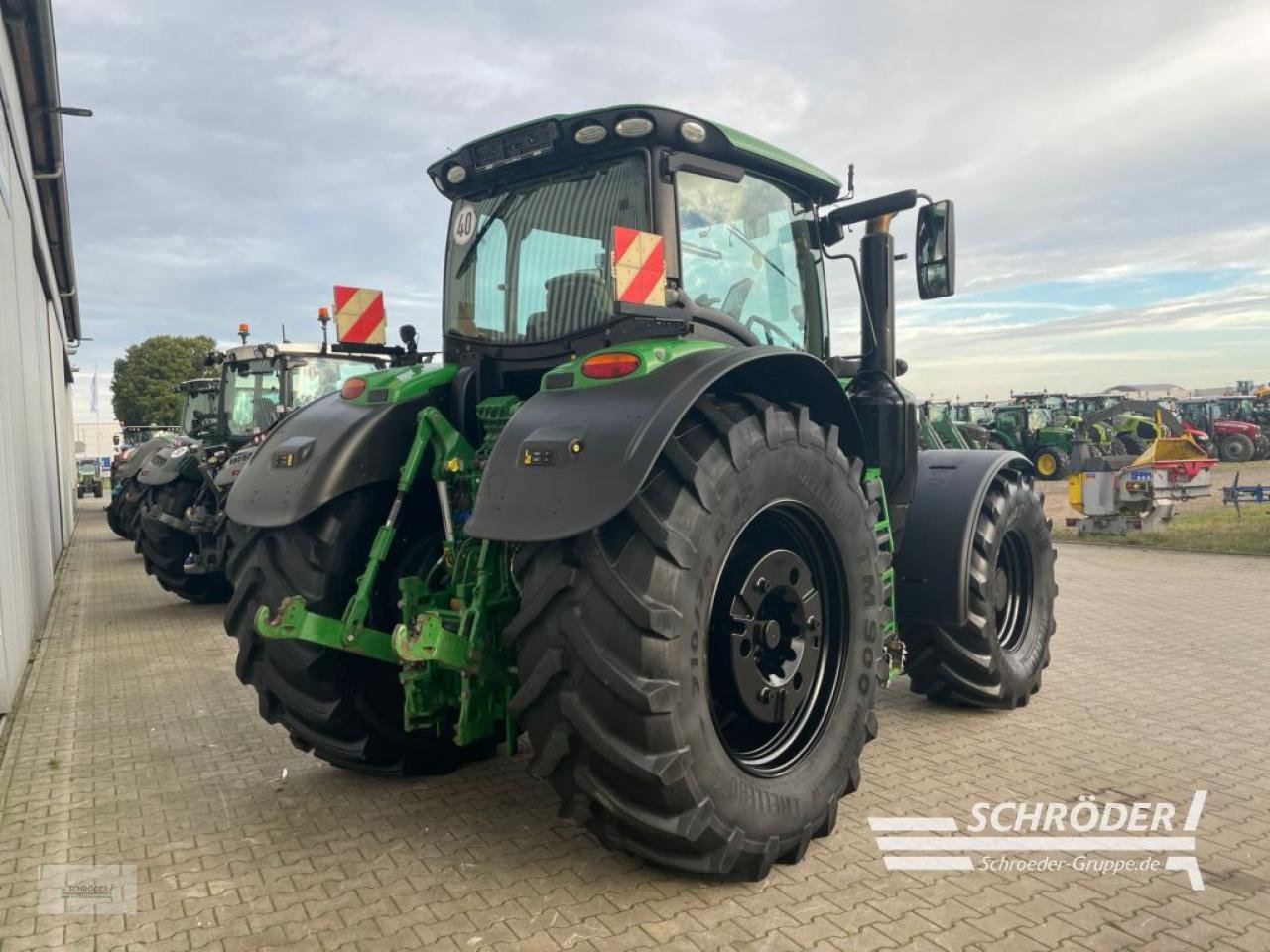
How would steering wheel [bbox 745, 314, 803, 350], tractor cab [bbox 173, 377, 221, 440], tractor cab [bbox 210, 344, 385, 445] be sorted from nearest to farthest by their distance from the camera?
1. steering wheel [bbox 745, 314, 803, 350]
2. tractor cab [bbox 210, 344, 385, 445]
3. tractor cab [bbox 173, 377, 221, 440]

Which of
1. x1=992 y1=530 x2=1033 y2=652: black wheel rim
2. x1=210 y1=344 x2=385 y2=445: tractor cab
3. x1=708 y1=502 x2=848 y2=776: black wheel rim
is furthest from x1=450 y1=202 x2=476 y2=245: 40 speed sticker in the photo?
x1=210 y1=344 x2=385 y2=445: tractor cab

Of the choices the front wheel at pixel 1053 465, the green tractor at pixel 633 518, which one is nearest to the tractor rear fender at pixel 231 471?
the green tractor at pixel 633 518

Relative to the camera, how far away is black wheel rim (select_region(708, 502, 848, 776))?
123 inches

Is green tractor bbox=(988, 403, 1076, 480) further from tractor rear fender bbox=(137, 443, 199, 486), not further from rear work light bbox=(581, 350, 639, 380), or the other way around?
rear work light bbox=(581, 350, 639, 380)

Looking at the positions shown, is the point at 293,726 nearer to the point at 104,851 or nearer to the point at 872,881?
the point at 104,851

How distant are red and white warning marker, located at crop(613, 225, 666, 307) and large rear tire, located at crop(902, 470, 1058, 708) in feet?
8.21

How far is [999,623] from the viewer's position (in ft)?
17.0

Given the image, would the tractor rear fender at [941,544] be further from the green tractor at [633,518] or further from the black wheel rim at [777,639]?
the black wheel rim at [777,639]

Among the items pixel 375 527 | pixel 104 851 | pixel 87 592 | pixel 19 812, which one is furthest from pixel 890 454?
pixel 87 592

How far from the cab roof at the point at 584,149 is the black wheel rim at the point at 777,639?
1498 millimetres

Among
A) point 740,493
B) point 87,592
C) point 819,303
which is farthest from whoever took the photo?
point 87,592

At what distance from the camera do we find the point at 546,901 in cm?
282

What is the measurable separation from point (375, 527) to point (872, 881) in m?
2.26

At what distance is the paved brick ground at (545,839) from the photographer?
2.67 m
